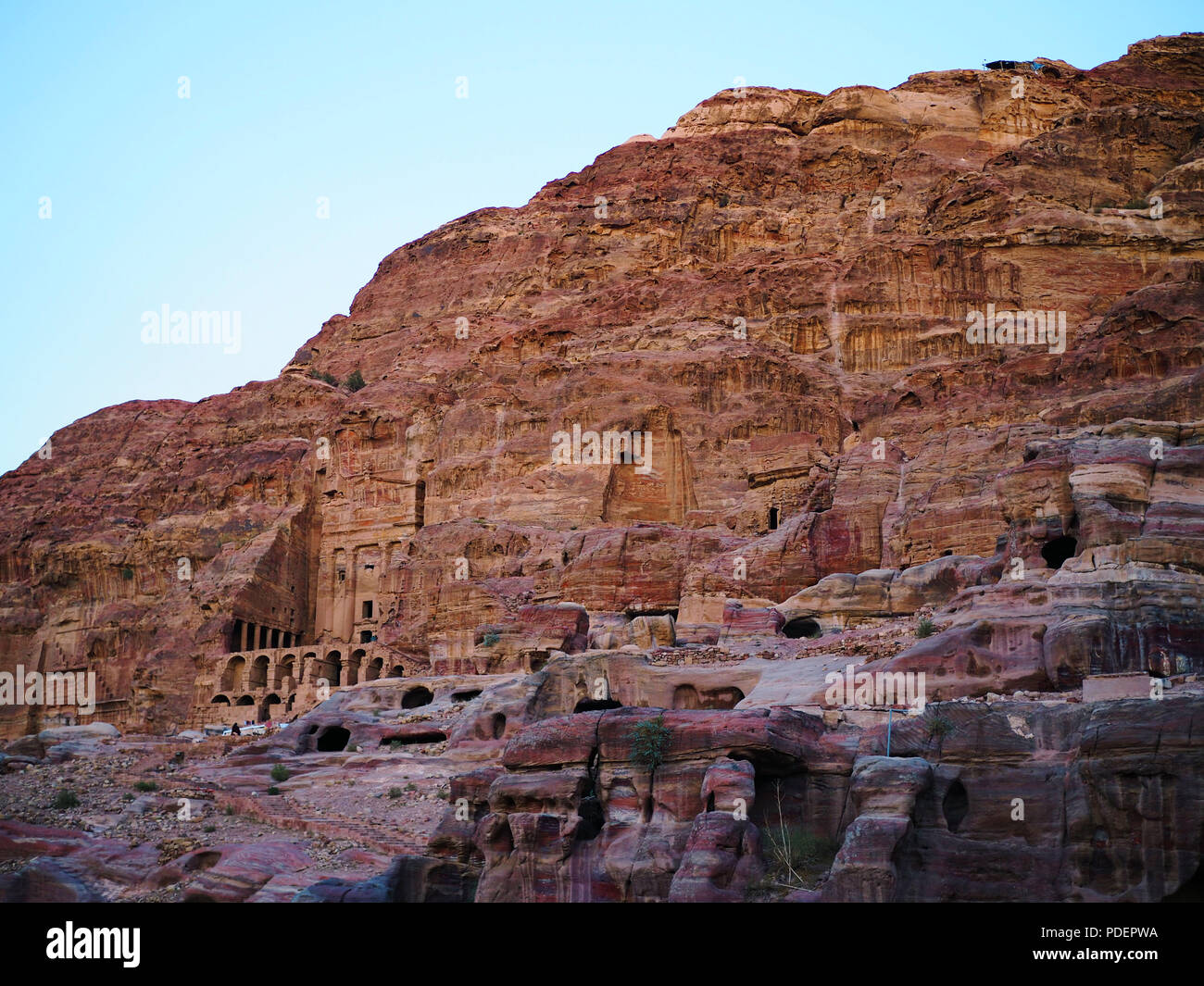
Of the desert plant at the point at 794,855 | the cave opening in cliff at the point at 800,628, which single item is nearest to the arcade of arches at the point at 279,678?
the cave opening in cliff at the point at 800,628

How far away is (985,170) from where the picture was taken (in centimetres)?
10950

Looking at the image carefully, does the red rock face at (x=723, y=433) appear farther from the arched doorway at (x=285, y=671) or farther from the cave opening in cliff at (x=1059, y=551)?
the arched doorway at (x=285, y=671)

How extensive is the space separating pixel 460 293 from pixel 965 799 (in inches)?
4057

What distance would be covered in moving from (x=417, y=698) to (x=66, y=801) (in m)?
20.8

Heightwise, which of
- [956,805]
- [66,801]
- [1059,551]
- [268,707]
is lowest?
[268,707]

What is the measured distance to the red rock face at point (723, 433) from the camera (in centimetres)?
5600

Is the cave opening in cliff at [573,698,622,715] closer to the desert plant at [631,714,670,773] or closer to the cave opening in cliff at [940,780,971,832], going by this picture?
the desert plant at [631,714,670,773]

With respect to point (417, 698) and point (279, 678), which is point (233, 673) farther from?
point (417, 698)

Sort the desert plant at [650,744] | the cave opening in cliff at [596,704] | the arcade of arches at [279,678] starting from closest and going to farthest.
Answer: the desert plant at [650,744] → the cave opening in cliff at [596,704] → the arcade of arches at [279,678]

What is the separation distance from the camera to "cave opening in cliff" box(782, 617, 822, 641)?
59031 millimetres

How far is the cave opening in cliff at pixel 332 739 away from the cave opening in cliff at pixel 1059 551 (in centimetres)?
2597

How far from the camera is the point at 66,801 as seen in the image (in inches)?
1683

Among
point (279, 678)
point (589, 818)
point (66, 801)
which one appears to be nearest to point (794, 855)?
point (589, 818)

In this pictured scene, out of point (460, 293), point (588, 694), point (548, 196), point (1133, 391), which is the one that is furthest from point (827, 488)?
point (548, 196)
